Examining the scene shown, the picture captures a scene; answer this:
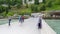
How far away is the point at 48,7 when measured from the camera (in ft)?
127

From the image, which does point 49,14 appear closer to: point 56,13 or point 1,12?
point 56,13

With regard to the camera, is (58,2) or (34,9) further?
(58,2)

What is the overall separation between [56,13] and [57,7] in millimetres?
4130

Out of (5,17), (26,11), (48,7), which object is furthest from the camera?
(48,7)

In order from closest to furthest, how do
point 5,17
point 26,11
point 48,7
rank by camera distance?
1. point 5,17
2. point 26,11
3. point 48,7

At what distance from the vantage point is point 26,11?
36250 mm

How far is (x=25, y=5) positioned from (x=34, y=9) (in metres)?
Result: 3.76

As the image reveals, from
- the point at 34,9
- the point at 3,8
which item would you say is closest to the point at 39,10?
the point at 34,9

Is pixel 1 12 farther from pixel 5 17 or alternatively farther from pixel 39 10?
pixel 39 10

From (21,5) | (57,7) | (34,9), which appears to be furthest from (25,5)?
(57,7)

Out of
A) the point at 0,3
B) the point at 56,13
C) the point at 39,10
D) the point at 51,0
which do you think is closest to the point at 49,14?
the point at 56,13

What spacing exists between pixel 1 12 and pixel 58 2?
11229 mm

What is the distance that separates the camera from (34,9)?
123ft

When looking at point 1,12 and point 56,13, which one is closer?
point 56,13
